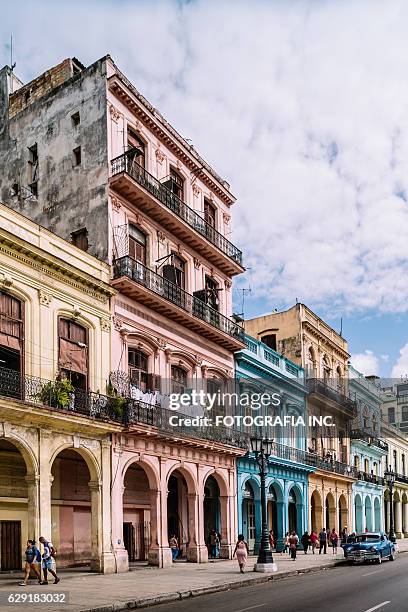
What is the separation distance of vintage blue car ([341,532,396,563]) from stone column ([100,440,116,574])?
1047 centimetres

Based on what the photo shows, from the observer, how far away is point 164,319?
2847 centimetres

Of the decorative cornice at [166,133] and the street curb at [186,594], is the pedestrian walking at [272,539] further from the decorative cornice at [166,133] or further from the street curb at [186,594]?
the decorative cornice at [166,133]

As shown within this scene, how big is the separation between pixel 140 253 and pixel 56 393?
26.4 feet

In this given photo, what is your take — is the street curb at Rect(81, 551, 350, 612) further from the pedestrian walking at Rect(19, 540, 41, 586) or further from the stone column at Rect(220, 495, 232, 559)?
the stone column at Rect(220, 495, 232, 559)

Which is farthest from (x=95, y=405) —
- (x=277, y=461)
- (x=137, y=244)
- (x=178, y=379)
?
(x=277, y=461)

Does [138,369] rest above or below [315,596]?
above

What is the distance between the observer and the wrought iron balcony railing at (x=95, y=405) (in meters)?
20.6

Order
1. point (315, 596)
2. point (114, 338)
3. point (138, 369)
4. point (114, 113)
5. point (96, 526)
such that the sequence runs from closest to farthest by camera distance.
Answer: point (315, 596) → point (96, 526) → point (114, 338) → point (138, 369) → point (114, 113)

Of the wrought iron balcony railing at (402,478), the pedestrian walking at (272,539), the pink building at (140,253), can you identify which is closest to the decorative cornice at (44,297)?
the pink building at (140,253)

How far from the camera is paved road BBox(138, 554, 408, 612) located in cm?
1474

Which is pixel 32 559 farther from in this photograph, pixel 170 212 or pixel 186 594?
pixel 170 212

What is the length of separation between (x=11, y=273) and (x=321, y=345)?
27788 mm

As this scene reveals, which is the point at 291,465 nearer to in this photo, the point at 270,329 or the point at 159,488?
the point at 270,329

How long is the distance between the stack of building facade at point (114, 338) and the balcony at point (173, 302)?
8 cm
